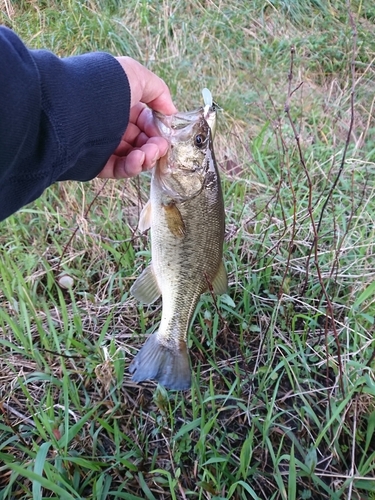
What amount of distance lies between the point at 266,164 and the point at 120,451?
93.1 inches

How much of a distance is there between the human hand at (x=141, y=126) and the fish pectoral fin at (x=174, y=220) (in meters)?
0.19

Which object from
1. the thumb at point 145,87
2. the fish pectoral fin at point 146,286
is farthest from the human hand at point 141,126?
the fish pectoral fin at point 146,286

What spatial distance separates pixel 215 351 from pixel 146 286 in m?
0.54

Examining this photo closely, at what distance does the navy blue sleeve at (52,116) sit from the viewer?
1.21 m

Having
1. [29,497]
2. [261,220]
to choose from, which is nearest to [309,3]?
[261,220]

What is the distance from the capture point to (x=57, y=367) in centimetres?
207

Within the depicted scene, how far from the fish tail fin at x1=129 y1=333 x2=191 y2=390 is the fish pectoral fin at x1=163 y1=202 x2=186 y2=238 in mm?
460

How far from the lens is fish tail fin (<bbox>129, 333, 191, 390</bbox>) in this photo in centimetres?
170

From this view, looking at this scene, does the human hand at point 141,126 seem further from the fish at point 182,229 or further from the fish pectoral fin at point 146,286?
the fish pectoral fin at point 146,286

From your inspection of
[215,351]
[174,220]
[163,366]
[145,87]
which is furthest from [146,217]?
[215,351]

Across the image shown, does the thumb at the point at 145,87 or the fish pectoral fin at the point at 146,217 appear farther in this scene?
the fish pectoral fin at the point at 146,217

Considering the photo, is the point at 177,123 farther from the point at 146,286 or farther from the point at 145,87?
the point at 146,286

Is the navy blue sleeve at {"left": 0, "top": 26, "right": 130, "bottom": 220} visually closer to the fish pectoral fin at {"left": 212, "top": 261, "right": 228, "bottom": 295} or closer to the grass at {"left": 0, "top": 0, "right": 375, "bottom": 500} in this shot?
the fish pectoral fin at {"left": 212, "top": 261, "right": 228, "bottom": 295}

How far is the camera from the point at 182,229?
1760mm
